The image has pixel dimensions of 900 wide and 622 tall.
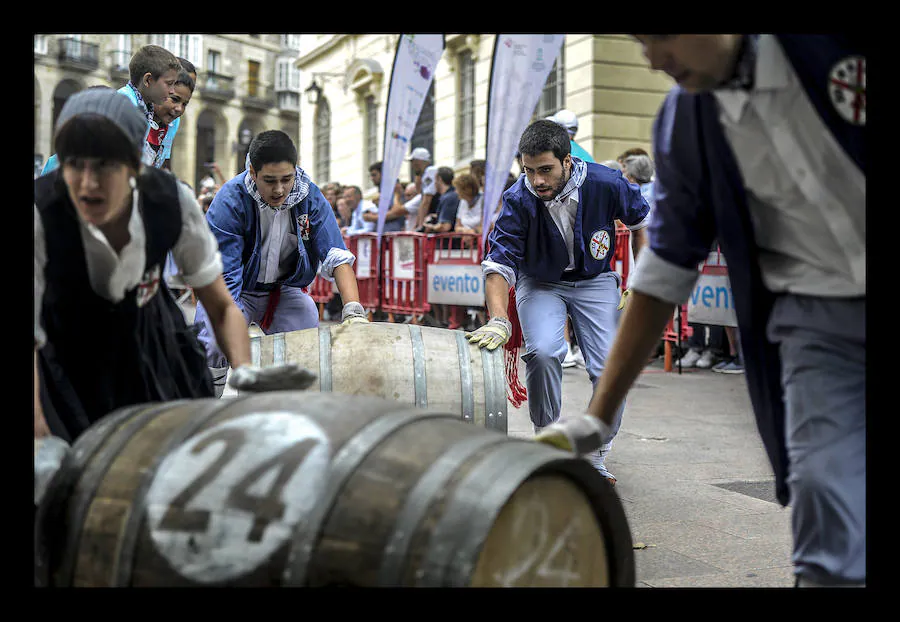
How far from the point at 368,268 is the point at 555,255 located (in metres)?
8.45

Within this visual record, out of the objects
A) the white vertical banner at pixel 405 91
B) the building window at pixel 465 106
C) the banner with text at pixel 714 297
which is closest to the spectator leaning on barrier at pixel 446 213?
the white vertical banner at pixel 405 91

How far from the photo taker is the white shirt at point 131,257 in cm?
239

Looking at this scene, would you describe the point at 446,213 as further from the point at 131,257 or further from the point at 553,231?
the point at 131,257

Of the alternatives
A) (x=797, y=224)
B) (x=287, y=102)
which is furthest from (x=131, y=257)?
(x=287, y=102)

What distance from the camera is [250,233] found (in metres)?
4.57

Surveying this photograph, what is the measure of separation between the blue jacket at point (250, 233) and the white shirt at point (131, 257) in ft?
5.65

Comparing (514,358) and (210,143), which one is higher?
(210,143)

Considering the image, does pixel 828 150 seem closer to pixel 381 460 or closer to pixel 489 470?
pixel 489 470

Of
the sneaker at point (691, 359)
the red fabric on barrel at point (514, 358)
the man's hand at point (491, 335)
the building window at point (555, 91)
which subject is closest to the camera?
the man's hand at point (491, 335)

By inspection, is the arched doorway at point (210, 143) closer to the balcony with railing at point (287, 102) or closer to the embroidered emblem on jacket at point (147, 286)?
the balcony with railing at point (287, 102)
